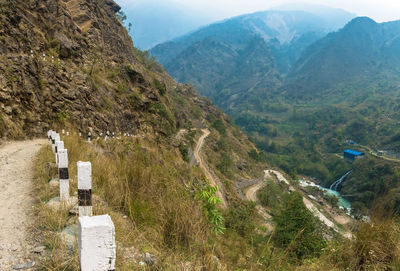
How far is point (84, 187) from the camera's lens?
126 inches

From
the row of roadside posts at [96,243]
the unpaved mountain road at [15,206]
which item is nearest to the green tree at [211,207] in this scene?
the row of roadside posts at [96,243]

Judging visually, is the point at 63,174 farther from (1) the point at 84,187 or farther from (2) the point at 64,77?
(2) the point at 64,77

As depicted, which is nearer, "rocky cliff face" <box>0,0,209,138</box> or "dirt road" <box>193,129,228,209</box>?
"rocky cliff face" <box>0,0,209,138</box>

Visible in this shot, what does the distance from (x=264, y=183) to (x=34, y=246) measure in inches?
1911

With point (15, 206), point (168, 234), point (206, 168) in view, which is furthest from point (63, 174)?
point (206, 168)

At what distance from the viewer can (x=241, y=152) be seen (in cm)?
6088

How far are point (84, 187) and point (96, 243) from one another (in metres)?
1.41

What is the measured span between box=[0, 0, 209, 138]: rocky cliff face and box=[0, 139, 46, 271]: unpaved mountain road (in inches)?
136

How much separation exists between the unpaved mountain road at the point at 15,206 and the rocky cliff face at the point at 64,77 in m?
3.46

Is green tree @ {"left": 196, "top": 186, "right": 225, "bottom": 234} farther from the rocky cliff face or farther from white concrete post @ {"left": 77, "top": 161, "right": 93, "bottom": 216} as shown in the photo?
the rocky cliff face

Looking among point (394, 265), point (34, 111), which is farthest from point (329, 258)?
point (34, 111)

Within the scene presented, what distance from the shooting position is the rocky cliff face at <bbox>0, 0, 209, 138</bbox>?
37.0ft

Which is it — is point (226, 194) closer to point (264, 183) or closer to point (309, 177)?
point (264, 183)

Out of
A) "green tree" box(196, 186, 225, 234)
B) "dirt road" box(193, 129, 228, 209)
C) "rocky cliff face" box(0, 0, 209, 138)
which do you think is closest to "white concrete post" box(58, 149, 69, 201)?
"green tree" box(196, 186, 225, 234)
